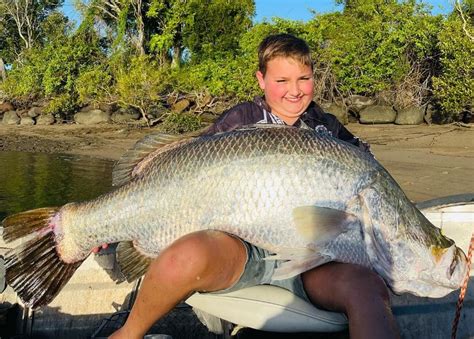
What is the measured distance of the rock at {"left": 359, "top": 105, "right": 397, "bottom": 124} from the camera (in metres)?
17.2

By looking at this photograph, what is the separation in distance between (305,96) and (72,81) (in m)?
24.6

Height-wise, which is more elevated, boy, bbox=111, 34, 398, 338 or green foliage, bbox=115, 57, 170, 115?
green foliage, bbox=115, 57, 170, 115

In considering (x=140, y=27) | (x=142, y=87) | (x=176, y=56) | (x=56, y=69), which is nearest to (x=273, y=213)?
(x=142, y=87)

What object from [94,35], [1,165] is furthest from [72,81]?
[1,165]

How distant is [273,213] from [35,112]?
81.5ft

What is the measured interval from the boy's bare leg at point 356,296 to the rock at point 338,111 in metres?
15.6

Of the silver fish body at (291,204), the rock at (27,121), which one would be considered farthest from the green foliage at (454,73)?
the rock at (27,121)

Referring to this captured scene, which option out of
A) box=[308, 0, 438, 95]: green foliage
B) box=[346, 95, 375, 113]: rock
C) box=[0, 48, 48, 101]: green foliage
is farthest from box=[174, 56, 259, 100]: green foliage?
box=[0, 48, 48, 101]: green foliage

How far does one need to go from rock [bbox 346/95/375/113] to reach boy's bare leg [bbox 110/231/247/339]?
16.4 m

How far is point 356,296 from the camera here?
7.60 feet

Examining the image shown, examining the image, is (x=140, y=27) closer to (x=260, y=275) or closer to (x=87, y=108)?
(x=87, y=108)

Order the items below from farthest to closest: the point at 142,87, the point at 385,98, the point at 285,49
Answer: the point at 142,87 < the point at 385,98 < the point at 285,49

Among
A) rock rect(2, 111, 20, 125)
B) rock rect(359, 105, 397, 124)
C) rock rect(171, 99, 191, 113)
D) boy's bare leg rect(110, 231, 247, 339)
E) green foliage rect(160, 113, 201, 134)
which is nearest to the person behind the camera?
boy's bare leg rect(110, 231, 247, 339)

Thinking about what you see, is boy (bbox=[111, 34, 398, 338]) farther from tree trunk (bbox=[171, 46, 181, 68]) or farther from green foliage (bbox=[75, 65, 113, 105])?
tree trunk (bbox=[171, 46, 181, 68])
